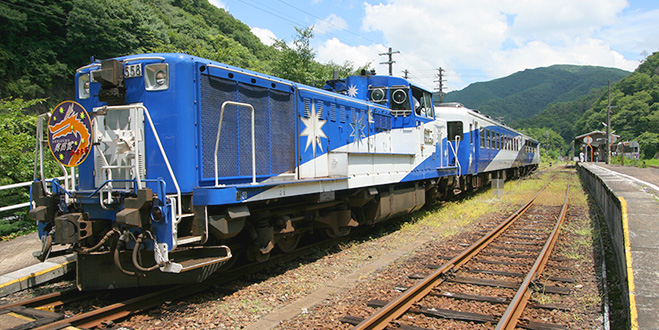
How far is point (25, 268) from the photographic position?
5.46m

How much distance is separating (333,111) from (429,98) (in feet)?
14.1

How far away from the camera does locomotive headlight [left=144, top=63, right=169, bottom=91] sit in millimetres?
4480

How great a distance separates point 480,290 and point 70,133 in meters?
5.14

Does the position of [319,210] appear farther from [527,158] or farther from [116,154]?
[527,158]

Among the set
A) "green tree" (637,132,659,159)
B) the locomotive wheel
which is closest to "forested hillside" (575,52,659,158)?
"green tree" (637,132,659,159)

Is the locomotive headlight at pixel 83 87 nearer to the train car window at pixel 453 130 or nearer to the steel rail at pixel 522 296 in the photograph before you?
the steel rail at pixel 522 296

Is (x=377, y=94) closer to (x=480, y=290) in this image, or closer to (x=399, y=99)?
(x=399, y=99)

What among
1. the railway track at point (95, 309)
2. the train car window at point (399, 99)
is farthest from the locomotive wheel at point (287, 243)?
the train car window at point (399, 99)

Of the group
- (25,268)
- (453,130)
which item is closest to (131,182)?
(25,268)

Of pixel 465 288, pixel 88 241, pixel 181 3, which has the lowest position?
pixel 465 288

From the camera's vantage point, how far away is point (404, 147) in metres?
9.03

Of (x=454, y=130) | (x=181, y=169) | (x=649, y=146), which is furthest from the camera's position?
(x=649, y=146)

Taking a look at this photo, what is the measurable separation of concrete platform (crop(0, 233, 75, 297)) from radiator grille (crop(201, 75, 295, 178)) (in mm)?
2189

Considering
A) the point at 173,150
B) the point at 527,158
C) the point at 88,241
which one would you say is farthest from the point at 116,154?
the point at 527,158
